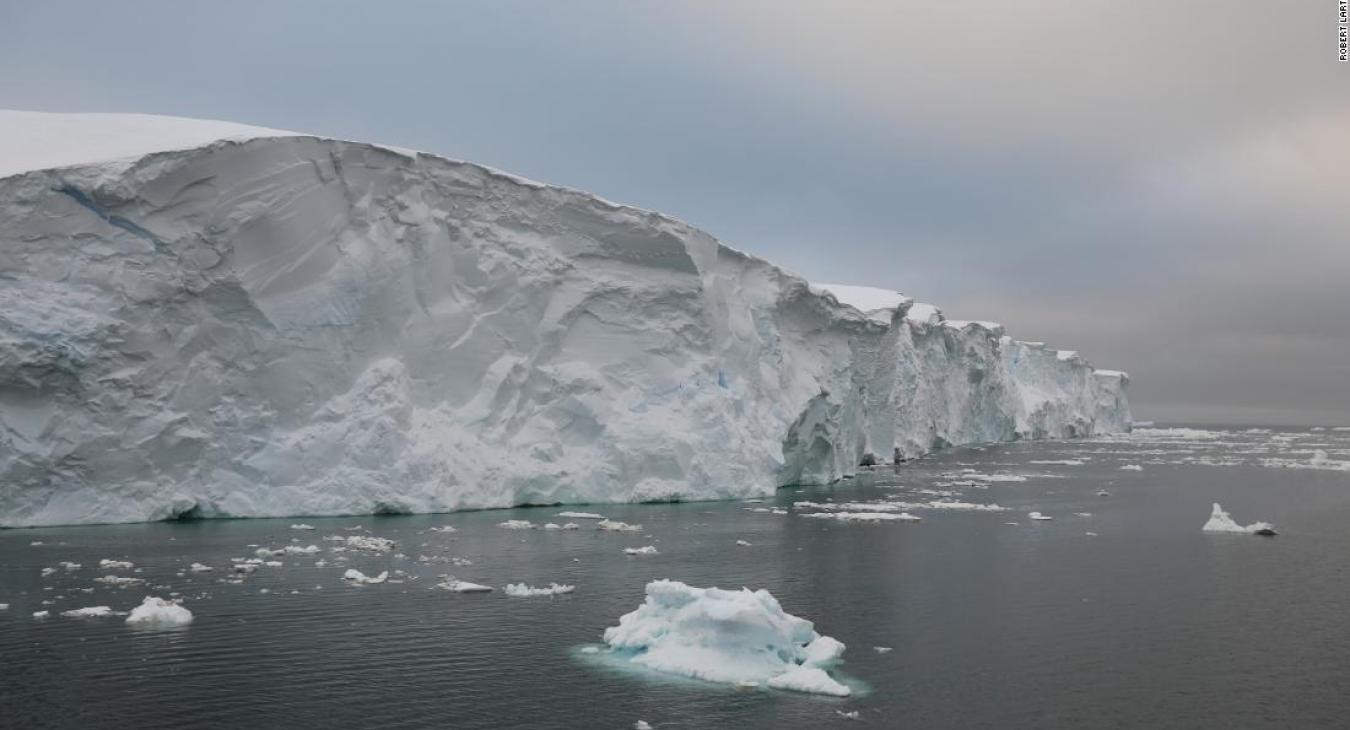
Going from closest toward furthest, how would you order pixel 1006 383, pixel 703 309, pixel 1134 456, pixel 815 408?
pixel 703 309 < pixel 815 408 < pixel 1134 456 < pixel 1006 383

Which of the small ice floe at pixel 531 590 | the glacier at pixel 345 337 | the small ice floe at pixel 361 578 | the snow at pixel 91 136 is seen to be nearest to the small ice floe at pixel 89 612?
the small ice floe at pixel 361 578

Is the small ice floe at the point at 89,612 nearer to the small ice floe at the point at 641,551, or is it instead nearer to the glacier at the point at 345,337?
the glacier at the point at 345,337

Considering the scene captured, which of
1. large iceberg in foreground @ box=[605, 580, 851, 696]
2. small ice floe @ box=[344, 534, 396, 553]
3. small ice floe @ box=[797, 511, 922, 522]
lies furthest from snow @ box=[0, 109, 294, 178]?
small ice floe @ box=[797, 511, 922, 522]

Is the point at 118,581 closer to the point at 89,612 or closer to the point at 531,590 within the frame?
the point at 89,612

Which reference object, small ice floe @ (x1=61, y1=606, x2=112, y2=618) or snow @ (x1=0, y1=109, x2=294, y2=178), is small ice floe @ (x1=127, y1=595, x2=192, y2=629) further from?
snow @ (x1=0, y1=109, x2=294, y2=178)

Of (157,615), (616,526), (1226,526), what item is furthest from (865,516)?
(157,615)

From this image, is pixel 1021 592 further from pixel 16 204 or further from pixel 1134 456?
pixel 1134 456

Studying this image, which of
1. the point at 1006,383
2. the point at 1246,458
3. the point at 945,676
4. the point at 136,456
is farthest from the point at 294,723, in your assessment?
the point at 1006,383

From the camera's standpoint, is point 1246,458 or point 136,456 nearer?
point 136,456
